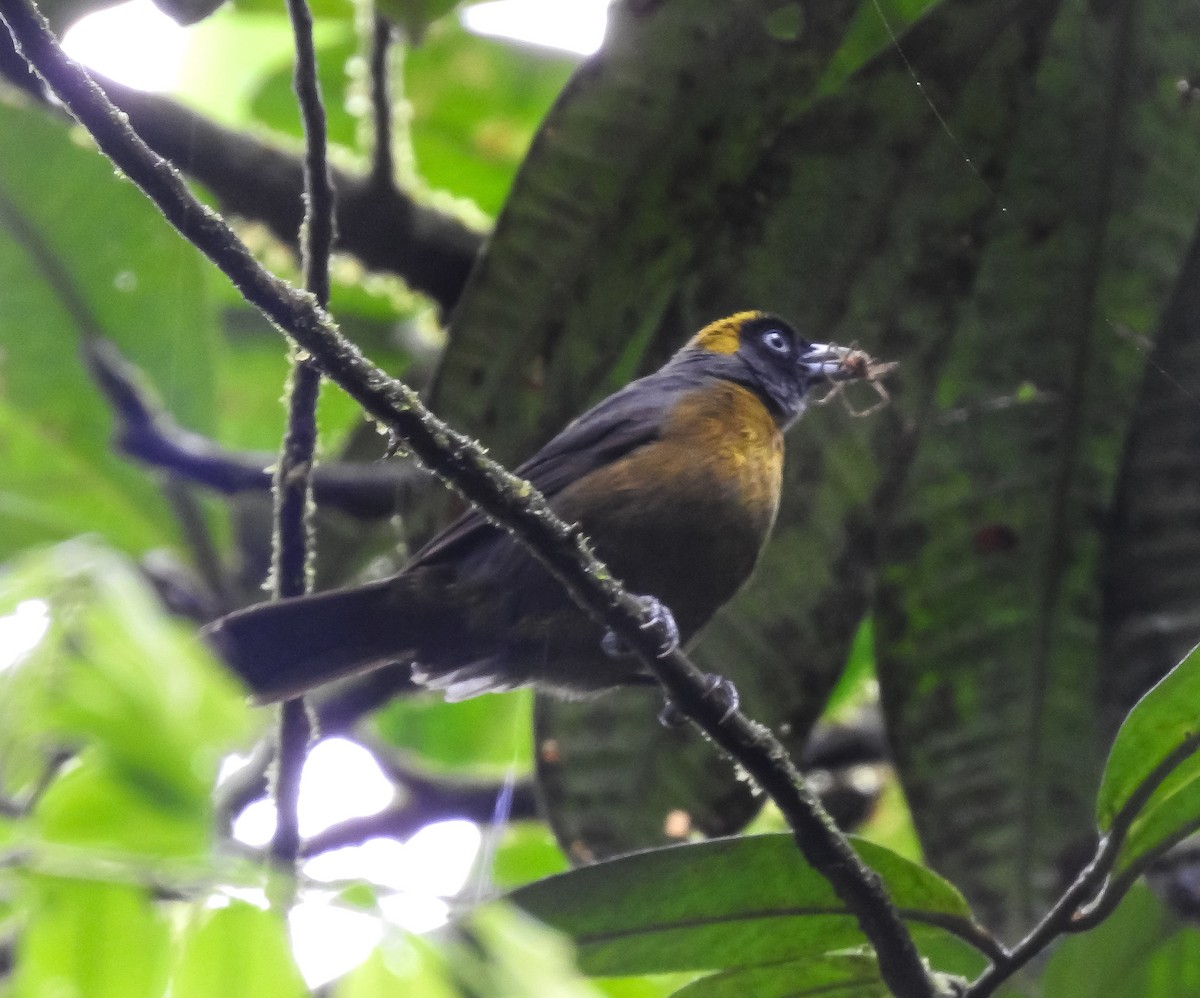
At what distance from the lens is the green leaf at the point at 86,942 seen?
2.95 ft

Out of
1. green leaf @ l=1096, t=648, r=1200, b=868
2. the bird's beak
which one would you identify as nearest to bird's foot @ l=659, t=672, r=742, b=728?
green leaf @ l=1096, t=648, r=1200, b=868

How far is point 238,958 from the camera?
908 millimetres

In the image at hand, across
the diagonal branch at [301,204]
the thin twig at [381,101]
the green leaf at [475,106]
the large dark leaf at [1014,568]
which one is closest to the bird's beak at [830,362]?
the large dark leaf at [1014,568]

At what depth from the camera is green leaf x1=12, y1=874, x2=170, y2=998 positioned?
900 mm

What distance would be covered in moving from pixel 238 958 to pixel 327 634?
1.66m

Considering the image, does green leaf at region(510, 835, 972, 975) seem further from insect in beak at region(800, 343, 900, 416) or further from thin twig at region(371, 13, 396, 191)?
thin twig at region(371, 13, 396, 191)

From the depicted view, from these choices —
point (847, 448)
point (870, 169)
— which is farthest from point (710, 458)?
point (870, 169)

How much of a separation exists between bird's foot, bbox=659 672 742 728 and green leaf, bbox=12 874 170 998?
3.30 feet

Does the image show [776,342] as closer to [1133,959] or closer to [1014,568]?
[1014,568]

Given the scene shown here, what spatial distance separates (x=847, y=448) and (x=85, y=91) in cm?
170

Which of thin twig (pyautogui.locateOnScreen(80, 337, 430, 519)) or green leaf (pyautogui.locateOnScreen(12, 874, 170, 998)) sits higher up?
thin twig (pyautogui.locateOnScreen(80, 337, 430, 519))

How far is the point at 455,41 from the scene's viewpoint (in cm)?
383

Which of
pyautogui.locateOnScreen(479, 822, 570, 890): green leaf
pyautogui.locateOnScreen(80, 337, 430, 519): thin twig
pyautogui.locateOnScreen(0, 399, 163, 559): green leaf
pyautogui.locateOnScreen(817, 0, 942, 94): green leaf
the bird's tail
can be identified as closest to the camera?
pyautogui.locateOnScreen(817, 0, 942, 94): green leaf

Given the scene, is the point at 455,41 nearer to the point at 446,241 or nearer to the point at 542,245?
the point at 446,241
